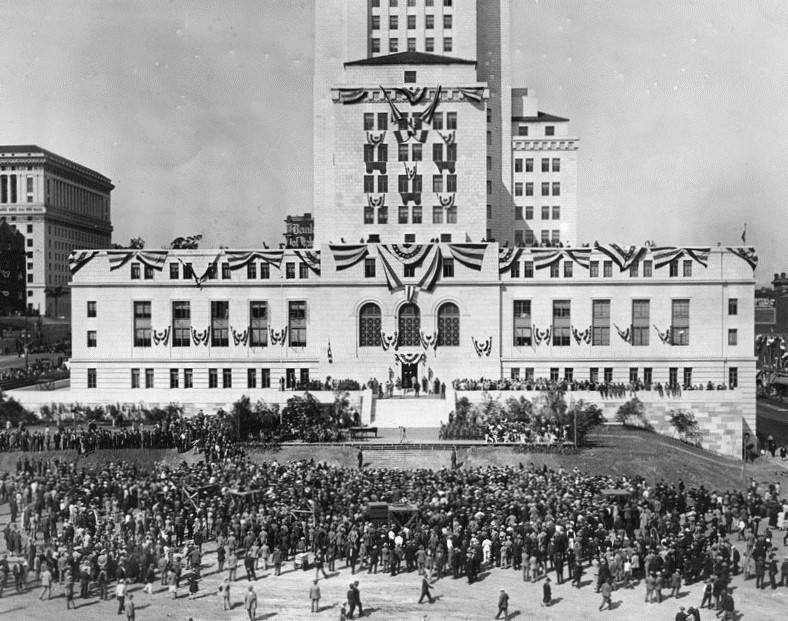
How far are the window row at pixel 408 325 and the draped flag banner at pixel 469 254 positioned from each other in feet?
4.03

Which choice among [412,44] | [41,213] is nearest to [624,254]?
[412,44]

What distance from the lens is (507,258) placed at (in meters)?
79.1

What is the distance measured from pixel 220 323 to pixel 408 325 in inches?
653

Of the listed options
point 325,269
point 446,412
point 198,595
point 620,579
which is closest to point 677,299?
point 446,412

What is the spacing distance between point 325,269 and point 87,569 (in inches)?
1793

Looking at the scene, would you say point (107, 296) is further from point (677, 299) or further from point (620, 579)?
point (620, 579)

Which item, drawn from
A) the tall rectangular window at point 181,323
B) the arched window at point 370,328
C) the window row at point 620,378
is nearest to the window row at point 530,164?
the window row at point 620,378

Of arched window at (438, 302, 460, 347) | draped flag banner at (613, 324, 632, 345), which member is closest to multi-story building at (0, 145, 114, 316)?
arched window at (438, 302, 460, 347)

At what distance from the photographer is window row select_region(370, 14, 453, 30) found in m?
91.1

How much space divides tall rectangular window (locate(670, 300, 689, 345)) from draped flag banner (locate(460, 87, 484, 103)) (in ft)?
82.9

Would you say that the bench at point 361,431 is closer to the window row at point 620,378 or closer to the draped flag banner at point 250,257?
the window row at point 620,378

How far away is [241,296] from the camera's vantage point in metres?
79.8

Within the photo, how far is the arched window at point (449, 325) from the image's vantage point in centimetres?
7831

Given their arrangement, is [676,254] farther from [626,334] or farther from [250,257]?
[250,257]
